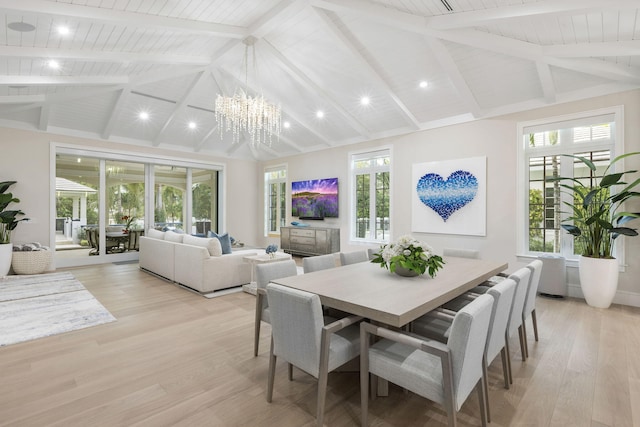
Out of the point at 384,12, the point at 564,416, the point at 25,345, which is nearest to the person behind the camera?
the point at 564,416

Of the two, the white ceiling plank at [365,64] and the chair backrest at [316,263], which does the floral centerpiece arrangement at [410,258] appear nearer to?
the chair backrest at [316,263]

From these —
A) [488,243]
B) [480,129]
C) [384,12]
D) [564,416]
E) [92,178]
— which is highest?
[384,12]

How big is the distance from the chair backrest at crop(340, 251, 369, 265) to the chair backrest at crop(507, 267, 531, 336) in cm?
157

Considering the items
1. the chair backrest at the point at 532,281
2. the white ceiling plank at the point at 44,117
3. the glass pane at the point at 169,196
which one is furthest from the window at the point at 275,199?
the chair backrest at the point at 532,281

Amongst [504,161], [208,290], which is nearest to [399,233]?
[504,161]

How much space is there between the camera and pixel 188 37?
437 centimetres

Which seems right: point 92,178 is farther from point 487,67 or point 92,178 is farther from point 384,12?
point 487,67

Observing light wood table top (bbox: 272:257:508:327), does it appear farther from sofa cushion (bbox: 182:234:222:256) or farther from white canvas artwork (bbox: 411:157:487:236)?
white canvas artwork (bbox: 411:157:487:236)

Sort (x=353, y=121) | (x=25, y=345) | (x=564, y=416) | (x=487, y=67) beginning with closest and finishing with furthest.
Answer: (x=564, y=416) → (x=25, y=345) → (x=487, y=67) → (x=353, y=121)

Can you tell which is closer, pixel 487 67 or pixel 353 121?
→ pixel 487 67

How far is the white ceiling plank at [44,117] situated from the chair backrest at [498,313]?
7.33 metres

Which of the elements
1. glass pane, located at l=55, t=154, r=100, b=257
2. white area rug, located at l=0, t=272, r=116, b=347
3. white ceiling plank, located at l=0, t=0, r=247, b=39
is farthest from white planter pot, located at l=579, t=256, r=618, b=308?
glass pane, located at l=55, t=154, r=100, b=257

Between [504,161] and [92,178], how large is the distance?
8.45 m

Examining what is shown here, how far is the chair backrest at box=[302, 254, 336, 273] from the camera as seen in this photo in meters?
2.95
